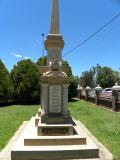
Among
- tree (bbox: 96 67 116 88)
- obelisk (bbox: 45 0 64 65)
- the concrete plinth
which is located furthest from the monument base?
tree (bbox: 96 67 116 88)

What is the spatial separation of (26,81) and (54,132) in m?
28.0

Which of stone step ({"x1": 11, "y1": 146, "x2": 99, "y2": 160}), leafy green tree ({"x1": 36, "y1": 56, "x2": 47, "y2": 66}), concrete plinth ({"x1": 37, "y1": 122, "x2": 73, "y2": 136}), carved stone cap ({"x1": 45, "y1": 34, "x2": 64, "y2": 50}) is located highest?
leafy green tree ({"x1": 36, "y1": 56, "x2": 47, "y2": 66})

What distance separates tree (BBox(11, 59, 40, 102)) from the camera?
1492 inches

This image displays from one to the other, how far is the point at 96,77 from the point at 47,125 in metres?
101

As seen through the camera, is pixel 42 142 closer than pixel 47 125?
Yes

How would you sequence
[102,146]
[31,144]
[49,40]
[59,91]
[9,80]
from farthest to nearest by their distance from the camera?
[9,80] < [49,40] < [59,91] < [102,146] < [31,144]

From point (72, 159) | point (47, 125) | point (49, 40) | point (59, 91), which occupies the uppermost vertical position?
point (49, 40)

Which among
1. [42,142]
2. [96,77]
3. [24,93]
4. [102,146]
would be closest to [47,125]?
[42,142]

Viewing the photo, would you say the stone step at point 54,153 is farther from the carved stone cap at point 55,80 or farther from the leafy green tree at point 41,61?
the leafy green tree at point 41,61

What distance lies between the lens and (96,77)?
11106 centimetres

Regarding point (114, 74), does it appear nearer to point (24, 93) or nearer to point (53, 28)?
point (24, 93)

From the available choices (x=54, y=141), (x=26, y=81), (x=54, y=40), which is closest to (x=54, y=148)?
(x=54, y=141)

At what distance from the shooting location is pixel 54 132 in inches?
410

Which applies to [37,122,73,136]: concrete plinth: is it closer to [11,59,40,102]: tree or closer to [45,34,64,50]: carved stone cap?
[45,34,64,50]: carved stone cap
